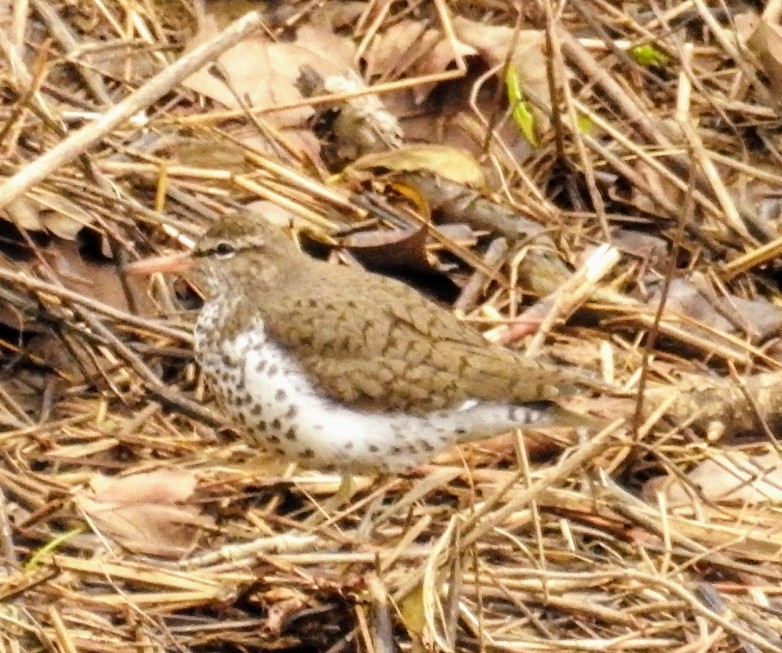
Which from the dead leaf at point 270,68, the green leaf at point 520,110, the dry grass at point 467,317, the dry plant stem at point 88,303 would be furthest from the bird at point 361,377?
the green leaf at point 520,110

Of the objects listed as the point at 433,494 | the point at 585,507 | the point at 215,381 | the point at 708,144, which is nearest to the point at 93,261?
the point at 215,381

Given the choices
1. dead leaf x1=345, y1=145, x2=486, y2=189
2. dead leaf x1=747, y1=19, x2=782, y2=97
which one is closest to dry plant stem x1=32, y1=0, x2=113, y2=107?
dead leaf x1=345, y1=145, x2=486, y2=189

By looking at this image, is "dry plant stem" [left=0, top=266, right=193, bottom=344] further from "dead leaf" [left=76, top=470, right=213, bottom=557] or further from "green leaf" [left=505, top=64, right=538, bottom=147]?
"green leaf" [left=505, top=64, right=538, bottom=147]

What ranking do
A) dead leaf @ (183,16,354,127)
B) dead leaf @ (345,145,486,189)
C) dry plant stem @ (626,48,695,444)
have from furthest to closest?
dead leaf @ (183,16,354,127) → dead leaf @ (345,145,486,189) → dry plant stem @ (626,48,695,444)

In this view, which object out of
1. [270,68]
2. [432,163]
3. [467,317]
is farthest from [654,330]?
[270,68]

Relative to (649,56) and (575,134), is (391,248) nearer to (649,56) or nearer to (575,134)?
(575,134)

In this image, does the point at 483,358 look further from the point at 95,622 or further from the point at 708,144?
the point at 708,144
